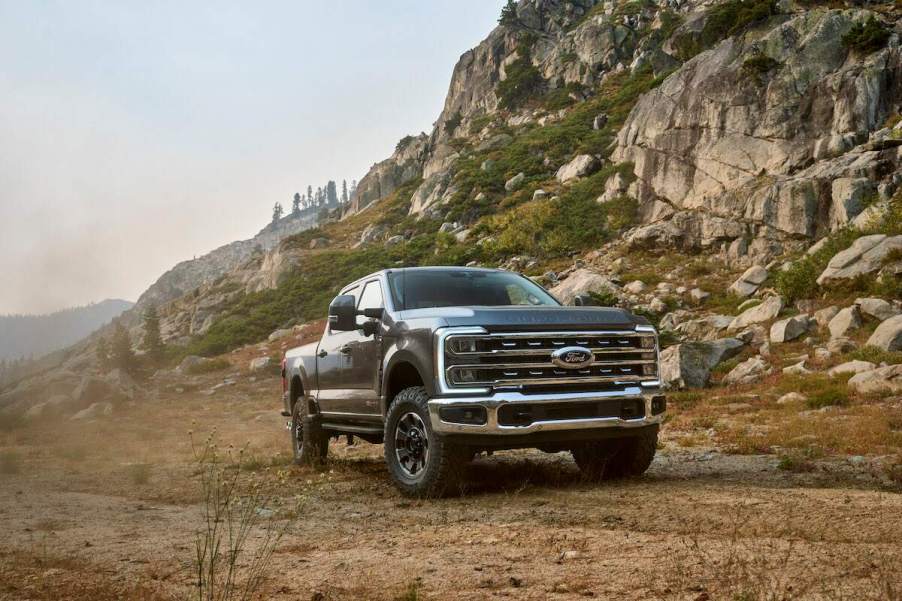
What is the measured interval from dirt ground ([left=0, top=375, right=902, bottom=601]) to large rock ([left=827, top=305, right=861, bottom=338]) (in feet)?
26.4

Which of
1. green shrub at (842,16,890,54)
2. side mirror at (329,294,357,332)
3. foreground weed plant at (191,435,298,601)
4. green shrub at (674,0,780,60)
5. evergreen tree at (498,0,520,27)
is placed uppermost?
evergreen tree at (498,0,520,27)

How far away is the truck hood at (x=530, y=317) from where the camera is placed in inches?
235

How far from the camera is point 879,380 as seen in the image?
1116cm

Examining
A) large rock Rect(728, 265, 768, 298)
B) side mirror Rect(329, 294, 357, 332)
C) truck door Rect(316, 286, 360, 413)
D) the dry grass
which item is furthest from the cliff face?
the dry grass

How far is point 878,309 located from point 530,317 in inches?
491

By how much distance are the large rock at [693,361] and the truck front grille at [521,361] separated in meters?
8.66

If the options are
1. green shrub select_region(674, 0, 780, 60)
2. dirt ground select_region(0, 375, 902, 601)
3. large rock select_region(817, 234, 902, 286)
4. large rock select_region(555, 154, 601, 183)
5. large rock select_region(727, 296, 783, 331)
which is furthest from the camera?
large rock select_region(555, 154, 601, 183)

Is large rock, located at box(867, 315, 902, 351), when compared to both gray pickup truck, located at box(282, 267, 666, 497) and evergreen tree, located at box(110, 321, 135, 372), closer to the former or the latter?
gray pickup truck, located at box(282, 267, 666, 497)

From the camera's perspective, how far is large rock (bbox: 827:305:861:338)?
15070mm

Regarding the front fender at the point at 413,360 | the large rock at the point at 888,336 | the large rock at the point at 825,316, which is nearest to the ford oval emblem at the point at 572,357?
the front fender at the point at 413,360

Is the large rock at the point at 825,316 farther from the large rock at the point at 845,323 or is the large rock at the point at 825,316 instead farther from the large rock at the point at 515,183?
the large rock at the point at 515,183

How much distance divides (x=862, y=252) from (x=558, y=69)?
201 ft


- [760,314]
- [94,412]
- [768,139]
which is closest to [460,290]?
[760,314]

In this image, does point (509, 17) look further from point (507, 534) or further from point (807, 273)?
point (507, 534)
